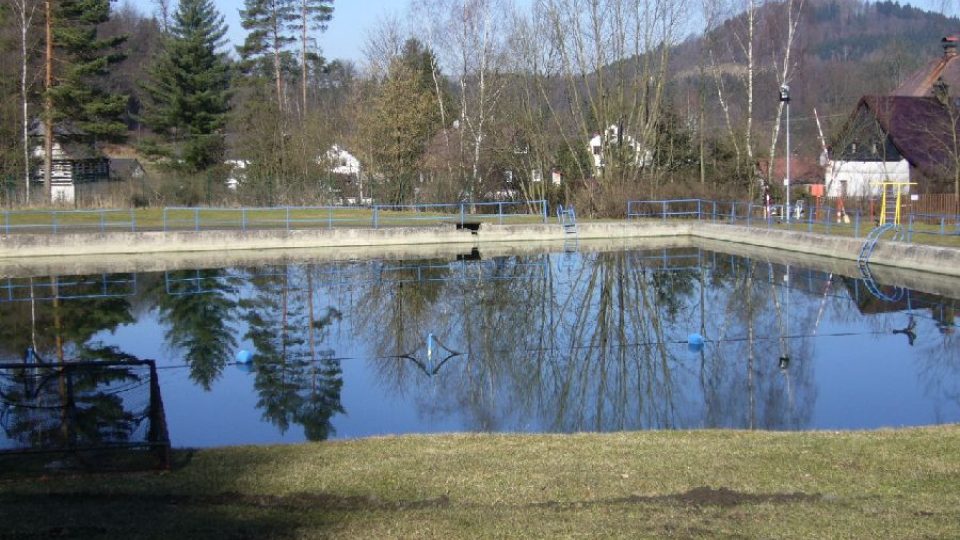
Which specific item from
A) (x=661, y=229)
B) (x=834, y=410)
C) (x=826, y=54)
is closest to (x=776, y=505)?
(x=834, y=410)

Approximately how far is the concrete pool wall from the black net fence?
70.0 ft

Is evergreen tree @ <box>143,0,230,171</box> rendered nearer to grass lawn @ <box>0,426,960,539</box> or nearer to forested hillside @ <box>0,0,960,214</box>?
forested hillside @ <box>0,0,960,214</box>

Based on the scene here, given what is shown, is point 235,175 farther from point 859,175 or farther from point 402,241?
point 859,175

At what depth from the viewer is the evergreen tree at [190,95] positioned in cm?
5378

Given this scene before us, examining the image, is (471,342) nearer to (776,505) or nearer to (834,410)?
(834,410)

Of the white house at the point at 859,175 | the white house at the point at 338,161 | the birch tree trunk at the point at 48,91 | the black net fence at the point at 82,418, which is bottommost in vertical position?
the black net fence at the point at 82,418

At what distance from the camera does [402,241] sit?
35.1 metres

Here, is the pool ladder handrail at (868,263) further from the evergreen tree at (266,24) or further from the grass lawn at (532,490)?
the evergreen tree at (266,24)

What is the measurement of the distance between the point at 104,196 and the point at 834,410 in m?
42.1

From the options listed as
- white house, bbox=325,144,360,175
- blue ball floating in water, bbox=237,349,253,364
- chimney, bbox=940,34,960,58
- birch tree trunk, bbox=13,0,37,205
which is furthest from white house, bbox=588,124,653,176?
blue ball floating in water, bbox=237,349,253,364

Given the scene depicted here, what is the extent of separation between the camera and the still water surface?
11.0 m

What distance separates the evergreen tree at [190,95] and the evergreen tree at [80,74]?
16.9 feet

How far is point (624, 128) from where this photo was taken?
4666 centimetres

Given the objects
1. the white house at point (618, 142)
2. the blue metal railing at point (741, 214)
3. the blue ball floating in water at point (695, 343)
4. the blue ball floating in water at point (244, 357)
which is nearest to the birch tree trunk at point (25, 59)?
the white house at point (618, 142)
